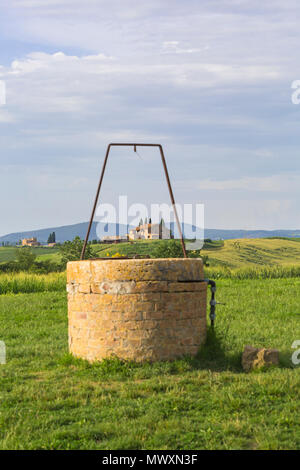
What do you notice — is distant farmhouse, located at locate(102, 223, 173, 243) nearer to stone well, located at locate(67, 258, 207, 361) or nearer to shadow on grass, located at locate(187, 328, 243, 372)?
stone well, located at locate(67, 258, 207, 361)

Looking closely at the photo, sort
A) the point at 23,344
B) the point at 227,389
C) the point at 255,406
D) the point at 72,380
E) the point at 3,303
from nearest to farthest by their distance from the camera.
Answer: the point at 255,406 < the point at 227,389 < the point at 72,380 < the point at 23,344 < the point at 3,303

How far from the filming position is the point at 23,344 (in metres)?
10.8

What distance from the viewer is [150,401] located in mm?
6566

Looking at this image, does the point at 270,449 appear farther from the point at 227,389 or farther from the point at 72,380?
the point at 72,380

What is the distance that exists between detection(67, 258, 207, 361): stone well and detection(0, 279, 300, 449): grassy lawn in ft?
0.79

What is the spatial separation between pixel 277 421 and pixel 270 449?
757 mm

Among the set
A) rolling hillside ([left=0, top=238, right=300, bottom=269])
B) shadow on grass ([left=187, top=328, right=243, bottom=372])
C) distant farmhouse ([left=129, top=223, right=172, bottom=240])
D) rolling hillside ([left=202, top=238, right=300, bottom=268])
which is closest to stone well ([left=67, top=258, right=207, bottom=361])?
shadow on grass ([left=187, top=328, right=243, bottom=372])

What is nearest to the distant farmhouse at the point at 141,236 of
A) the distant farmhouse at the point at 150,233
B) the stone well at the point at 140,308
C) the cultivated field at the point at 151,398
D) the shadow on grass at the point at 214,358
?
the distant farmhouse at the point at 150,233

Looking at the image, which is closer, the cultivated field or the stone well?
the cultivated field

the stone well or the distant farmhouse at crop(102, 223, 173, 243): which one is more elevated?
the distant farmhouse at crop(102, 223, 173, 243)

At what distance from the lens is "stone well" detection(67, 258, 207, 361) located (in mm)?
7871

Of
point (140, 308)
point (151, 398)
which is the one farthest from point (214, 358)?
point (151, 398)
